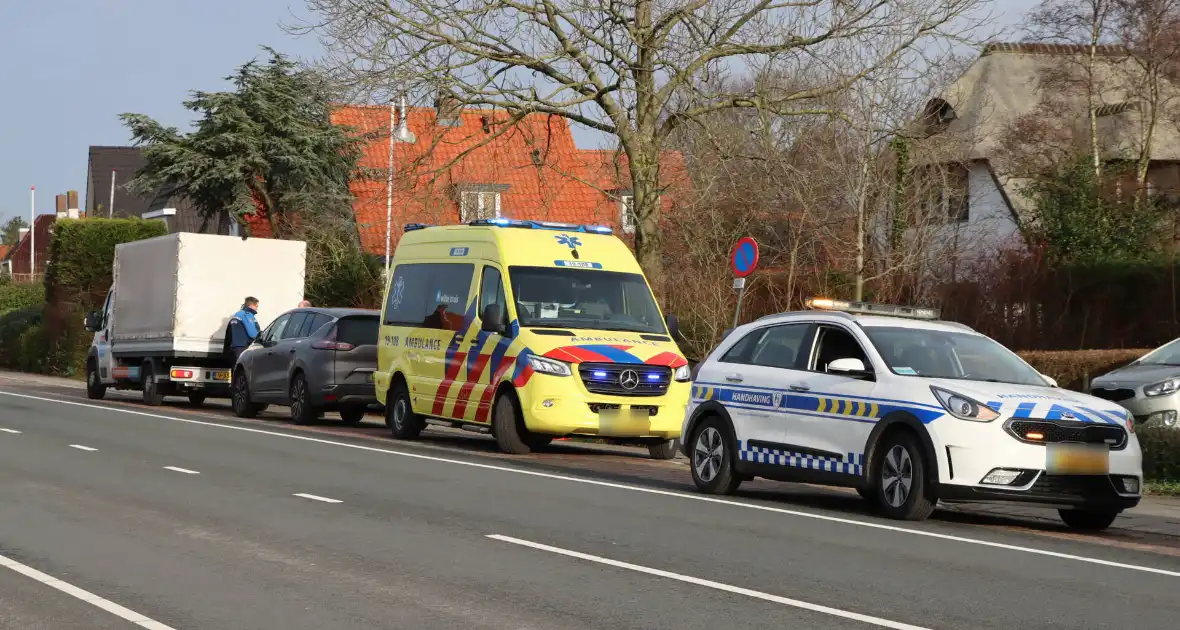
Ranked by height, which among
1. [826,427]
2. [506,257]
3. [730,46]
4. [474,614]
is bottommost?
[474,614]

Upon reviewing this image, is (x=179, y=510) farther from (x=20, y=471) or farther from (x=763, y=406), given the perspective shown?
(x=763, y=406)

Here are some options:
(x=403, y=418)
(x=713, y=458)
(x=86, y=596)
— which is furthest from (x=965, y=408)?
(x=403, y=418)

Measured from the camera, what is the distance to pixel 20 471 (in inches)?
594

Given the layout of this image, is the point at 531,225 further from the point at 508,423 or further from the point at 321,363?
the point at 321,363

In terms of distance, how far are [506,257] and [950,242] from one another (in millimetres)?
15328

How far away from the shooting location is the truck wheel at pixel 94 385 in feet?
101

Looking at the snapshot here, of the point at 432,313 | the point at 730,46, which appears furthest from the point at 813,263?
the point at 432,313

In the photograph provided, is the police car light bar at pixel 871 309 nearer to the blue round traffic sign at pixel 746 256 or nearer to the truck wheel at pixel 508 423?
the truck wheel at pixel 508 423

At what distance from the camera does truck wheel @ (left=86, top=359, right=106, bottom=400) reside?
1211 inches

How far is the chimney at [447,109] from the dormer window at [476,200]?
8.87 m

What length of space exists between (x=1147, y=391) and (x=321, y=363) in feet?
37.2

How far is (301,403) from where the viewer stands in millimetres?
23609

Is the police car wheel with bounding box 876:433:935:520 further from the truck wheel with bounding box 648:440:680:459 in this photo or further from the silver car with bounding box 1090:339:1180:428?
the truck wheel with bounding box 648:440:680:459

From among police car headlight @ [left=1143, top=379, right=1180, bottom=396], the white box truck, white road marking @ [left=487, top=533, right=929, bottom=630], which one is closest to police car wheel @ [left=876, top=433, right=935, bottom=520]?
white road marking @ [left=487, top=533, right=929, bottom=630]
